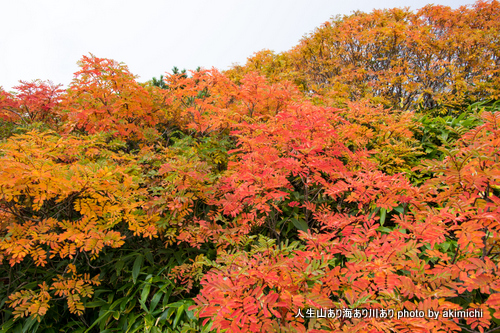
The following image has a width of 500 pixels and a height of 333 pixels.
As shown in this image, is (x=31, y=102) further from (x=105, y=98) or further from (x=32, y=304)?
(x=32, y=304)

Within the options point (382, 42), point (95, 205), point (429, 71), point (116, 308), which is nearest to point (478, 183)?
point (95, 205)

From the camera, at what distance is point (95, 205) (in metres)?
2.64

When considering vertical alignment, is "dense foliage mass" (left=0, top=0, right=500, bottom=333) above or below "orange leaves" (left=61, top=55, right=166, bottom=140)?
below

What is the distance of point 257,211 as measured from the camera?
3.26 m

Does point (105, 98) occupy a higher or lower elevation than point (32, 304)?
higher

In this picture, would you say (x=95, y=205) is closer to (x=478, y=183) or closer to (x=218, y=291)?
(x=218, y=291)

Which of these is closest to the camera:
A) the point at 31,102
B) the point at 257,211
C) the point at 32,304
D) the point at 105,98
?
the point at 32,304

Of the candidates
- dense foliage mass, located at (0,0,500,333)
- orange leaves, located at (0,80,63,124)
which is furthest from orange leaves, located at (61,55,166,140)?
orange leaves, located at (0,80,63,124)

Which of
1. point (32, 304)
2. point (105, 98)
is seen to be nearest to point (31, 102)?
point (105, 98)

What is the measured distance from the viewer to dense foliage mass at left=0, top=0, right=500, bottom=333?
61.6 inches

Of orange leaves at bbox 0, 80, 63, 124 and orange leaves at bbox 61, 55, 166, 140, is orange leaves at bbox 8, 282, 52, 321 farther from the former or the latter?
orange leaves at bbox 0, 80, 63, 124

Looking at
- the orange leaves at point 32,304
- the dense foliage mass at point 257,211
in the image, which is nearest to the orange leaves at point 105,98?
the dense foliage mass at point 257,211

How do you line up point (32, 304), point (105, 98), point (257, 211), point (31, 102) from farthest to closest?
point (31, 102) → point (105, 98) → point (257, 211) → point (32, 304)

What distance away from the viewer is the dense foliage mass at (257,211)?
5.13 ft
